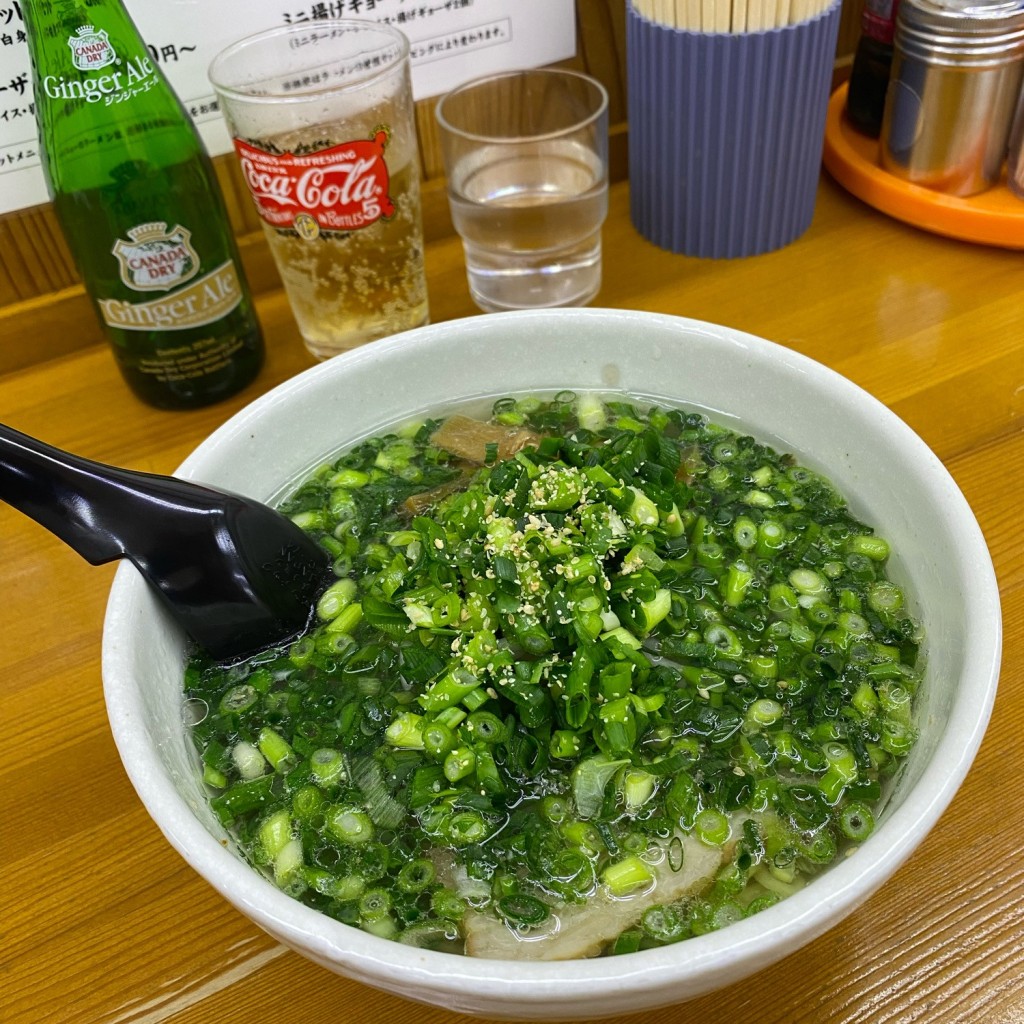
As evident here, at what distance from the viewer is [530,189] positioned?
5.34 ft

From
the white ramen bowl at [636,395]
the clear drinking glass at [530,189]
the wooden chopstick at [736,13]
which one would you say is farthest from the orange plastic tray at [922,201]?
the white ramen bowl at [636,395]

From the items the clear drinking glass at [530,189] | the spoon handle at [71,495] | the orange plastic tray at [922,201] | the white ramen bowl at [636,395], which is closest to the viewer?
the white ramen bowl at [636,395]

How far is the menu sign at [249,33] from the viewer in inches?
55.4

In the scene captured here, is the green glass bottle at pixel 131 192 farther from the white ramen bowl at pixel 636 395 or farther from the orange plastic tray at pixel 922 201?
the orange plastic tray at pixel 922 201

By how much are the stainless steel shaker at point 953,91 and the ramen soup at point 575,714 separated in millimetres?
871

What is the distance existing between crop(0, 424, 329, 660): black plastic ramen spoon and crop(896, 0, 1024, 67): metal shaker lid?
1.34 metres

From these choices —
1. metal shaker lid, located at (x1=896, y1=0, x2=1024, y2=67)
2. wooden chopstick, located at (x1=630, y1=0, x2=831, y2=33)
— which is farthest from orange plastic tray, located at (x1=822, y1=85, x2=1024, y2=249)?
wooden chopstick, located at (x1=630, y1=0, x2=831, y2=33)

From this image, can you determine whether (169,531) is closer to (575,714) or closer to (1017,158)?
(575,714)

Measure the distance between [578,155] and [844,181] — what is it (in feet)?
2.05

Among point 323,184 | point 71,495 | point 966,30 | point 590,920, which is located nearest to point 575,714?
point 590,920

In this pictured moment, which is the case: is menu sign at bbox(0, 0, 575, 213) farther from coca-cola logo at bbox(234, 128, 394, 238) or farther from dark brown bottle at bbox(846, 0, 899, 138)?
dark brown bottle at bbox(846, 0, 899, 138)

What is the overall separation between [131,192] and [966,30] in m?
1.33

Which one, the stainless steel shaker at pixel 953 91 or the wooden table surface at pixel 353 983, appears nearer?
the wooden table surface at pixel 353 983

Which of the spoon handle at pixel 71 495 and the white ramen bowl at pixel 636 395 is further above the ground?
the spoon handle at pixel 71 495
